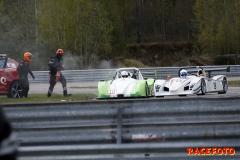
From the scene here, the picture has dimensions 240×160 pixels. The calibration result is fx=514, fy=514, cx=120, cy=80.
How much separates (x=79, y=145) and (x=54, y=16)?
35.3m

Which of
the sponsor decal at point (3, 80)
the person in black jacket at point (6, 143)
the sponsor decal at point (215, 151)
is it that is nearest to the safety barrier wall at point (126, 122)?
the sponsor decal at point (215, 151)

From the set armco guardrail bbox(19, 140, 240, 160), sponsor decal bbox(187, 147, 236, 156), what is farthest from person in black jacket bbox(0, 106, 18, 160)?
sponsor decal bbox(187, 147, 236, 156)

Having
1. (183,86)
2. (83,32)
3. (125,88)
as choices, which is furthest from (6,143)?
(83,32)

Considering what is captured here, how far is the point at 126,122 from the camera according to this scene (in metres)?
7.09

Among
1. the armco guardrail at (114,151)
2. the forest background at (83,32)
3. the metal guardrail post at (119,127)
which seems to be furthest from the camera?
the forest background at (83,32)

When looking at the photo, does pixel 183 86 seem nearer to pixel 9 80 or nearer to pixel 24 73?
pixel 24 73

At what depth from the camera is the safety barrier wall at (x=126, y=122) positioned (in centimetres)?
679

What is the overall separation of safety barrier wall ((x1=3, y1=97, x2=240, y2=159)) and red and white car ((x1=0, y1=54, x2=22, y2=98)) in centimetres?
1150

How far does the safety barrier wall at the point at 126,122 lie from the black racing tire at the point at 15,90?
11764 mm

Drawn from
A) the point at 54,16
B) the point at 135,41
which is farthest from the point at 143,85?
the point at 135,41

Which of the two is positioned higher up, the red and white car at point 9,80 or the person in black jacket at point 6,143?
the red and white car at point 9,80

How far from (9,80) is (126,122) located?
12122 millimetres

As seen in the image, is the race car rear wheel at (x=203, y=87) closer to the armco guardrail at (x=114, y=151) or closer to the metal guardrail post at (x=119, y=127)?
the metal guardrail post at (x=119, y=127)

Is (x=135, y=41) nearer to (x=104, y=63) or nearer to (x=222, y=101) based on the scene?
(x=104, y=63)
